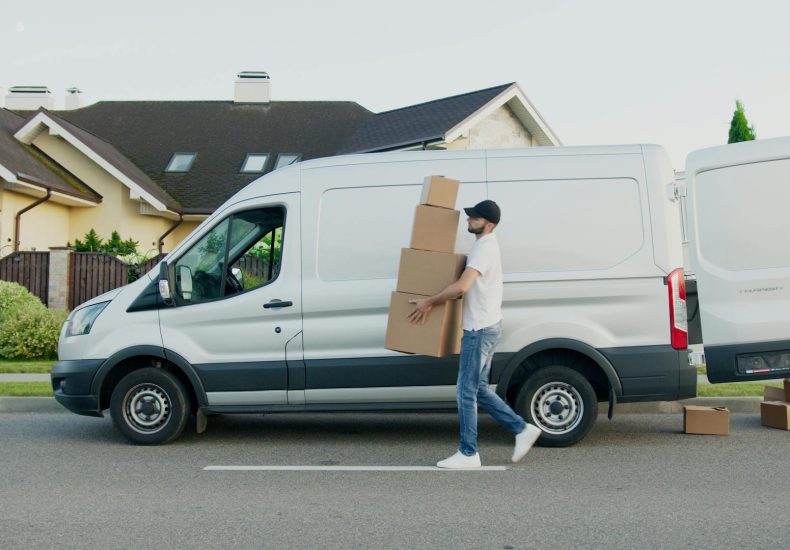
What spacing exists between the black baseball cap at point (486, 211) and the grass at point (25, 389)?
6.09 meters

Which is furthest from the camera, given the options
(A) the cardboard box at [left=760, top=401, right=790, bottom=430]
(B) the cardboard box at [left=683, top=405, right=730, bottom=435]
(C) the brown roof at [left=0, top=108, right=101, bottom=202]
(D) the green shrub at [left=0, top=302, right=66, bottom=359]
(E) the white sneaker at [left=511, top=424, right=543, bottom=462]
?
(C) the brown roof at [left=0, top=108, right=101, bottom=202]

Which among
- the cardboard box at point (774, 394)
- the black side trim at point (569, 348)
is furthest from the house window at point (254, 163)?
the black side trim at point (569, 348)

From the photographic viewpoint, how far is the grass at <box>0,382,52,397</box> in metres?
10.1

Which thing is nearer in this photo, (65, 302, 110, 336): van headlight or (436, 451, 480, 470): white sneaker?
(436, 451, 480, 470): white sneaker

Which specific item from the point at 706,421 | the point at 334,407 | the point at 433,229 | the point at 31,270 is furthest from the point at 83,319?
the point at 31,270

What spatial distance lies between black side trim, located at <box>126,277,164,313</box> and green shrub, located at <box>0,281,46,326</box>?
8351 mm

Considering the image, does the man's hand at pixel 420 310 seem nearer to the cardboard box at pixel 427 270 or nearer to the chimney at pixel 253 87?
the cardboard box at pixel 427 270

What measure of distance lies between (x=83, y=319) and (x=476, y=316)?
3586 millimetres

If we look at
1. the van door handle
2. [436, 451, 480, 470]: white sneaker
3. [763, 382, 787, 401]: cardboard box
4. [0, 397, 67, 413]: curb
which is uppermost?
the van door handle

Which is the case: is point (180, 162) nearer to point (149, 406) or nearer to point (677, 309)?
point (149, 406)

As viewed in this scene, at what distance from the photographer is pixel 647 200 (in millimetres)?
7047

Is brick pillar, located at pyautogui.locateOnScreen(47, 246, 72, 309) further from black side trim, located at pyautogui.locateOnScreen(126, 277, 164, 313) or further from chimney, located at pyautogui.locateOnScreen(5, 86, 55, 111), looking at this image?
chimney, located at pyautogui.locateOnScreen(5, 86, 55, 111)

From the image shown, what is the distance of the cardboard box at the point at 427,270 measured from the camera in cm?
658

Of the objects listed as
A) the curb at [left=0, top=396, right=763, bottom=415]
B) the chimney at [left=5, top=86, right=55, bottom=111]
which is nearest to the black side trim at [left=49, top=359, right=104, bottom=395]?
the curb at [left=0, top=396, right=763, bottom=415]
